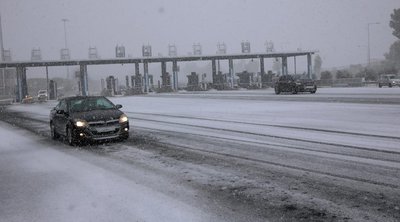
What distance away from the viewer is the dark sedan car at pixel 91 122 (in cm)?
1256

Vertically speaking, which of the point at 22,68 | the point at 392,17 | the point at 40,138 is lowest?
the point at 40,138

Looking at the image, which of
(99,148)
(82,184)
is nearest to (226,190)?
(82,184)

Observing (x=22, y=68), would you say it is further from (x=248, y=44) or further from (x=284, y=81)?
(x=284, y=81)

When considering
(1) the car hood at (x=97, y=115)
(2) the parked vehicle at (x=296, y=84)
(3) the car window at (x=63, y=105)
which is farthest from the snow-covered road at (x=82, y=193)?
(2) the parked vehicle at (x=296, y=84)

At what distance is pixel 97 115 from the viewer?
12.9 meters

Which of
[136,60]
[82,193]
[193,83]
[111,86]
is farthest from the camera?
[193,83]

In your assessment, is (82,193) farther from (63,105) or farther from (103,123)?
(63,105)

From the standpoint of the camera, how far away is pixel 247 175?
7.85m

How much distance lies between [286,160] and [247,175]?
1.52 metres

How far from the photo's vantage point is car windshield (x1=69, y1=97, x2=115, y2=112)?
13.9 m

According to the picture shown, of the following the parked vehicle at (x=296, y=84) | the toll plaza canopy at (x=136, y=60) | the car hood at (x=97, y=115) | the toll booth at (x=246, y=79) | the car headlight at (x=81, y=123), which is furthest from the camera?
the toll booth at (x=246, y=79)

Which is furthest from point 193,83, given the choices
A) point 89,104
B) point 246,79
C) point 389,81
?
point 89,104

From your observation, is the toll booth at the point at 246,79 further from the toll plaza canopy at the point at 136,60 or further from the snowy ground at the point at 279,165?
the snowy ground at the point at 279,165

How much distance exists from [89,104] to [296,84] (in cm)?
2573
